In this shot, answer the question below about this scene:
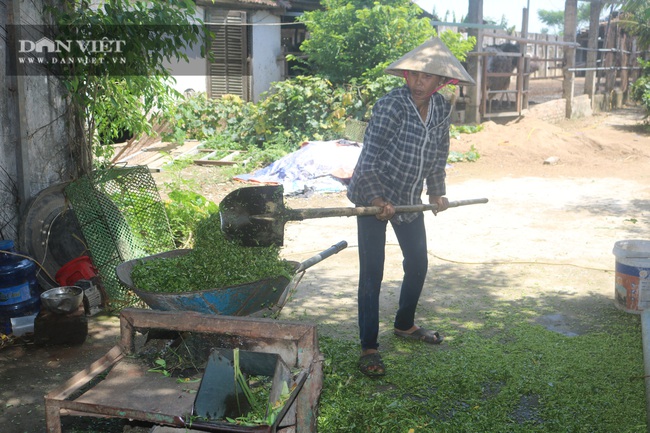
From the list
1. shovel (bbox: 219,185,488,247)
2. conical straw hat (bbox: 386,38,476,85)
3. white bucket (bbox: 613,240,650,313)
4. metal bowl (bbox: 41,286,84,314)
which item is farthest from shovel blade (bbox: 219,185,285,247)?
white bucket (bbox: 613,240,650,313)

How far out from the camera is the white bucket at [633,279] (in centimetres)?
521

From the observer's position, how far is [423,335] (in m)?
4.86

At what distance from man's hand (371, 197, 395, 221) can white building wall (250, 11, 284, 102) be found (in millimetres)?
13435

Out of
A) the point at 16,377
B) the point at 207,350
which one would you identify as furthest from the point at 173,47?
the point at 207,350

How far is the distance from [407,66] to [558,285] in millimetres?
3092

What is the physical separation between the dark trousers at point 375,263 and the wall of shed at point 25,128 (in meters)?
3.42

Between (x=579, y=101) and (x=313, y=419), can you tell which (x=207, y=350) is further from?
(x=579, y=101)

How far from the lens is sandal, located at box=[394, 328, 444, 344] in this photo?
4.84 metres

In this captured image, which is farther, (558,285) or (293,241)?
(293,241)

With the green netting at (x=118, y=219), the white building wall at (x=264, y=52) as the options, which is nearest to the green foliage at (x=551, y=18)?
the white building wall at (x=264, y=52)

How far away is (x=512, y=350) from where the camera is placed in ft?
15.5

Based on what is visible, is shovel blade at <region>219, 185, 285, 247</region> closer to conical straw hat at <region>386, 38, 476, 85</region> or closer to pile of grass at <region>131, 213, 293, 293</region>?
pile of grass at <region>131, 213, 293, 293</region>

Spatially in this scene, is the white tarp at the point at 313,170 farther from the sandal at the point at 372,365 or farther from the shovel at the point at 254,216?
the shovel at the point at 254,216

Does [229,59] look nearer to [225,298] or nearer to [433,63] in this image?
[433,63]
